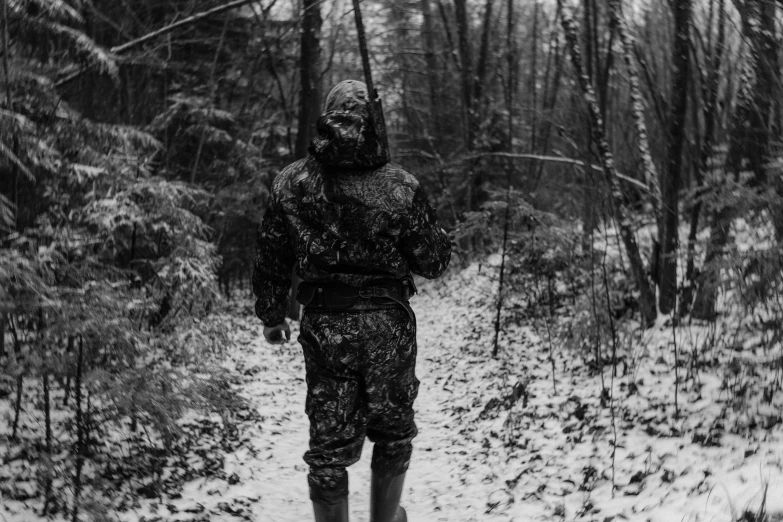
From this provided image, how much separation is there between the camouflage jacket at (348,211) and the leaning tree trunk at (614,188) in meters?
3.58

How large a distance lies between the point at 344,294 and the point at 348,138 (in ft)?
2.56

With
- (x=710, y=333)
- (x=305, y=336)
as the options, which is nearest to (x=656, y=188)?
(x=710, y=333)

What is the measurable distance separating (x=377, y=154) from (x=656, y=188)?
4.19m

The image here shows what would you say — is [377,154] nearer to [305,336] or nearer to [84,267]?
[305,336]

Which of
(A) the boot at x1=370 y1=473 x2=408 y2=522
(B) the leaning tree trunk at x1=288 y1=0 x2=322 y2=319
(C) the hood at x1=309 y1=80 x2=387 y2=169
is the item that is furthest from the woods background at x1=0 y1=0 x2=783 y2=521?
(C) the hood at x1=309 y1=80 x2=387 y2=169

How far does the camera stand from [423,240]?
3.11 metres

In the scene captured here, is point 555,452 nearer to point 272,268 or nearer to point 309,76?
point 272,268

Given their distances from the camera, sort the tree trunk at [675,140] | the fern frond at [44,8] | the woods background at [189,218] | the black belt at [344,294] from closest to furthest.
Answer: the black belt at [344,294]
the woods background at [189,218]
the fern frond at [44,8]
the tree trunk at [675,140]

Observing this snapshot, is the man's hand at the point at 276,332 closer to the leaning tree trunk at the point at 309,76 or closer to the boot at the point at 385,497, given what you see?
the boot at the point at 385,497

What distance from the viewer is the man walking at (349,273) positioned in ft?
9.60

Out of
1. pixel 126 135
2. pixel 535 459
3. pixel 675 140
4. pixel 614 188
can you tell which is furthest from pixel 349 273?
pixel 675 140

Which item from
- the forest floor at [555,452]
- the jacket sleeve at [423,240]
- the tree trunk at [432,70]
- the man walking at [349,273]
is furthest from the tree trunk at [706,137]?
the tree trunk at [432,70]

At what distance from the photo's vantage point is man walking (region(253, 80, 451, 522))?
293 centimetres

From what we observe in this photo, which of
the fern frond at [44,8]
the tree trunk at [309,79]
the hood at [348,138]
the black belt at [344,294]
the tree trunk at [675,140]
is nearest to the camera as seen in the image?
the hood at [348,138]
